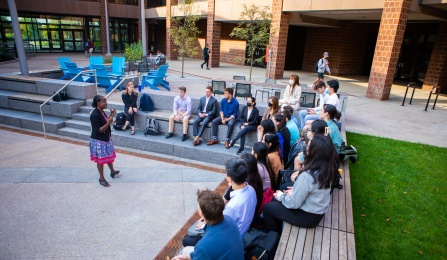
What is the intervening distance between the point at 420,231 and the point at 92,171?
6000 millimetres

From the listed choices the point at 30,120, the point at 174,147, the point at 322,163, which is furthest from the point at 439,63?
the point at 30,120

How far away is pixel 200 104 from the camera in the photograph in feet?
24.2

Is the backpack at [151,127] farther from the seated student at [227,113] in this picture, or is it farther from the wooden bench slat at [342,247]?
the wooden bench slat at [342,247]

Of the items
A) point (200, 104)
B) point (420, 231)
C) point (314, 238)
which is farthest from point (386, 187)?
point (200, 104)

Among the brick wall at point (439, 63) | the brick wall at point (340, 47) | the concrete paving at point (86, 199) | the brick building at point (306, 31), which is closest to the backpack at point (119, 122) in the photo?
the concrete paving at point (86, 199)

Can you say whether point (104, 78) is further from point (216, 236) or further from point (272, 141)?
point (216, 236)

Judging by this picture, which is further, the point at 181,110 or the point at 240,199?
the point at 181,110

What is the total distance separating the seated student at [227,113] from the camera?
6.92 m

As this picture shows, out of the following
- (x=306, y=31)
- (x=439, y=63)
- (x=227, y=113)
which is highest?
(x=306, y=31)

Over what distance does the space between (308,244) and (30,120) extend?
8.82m

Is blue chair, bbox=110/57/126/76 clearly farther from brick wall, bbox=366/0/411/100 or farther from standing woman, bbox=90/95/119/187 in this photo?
brick wall, bbox=366/0/411/100

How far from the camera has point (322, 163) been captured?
3.04 m

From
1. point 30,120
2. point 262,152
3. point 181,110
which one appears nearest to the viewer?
point 262,152

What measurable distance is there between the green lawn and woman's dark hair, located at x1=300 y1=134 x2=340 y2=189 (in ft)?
4.82
